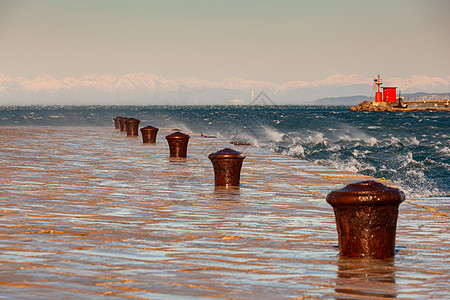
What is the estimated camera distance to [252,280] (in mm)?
4539

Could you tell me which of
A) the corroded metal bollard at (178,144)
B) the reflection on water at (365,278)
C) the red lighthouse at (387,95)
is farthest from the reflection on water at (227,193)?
the red lighthouse at (387,95)

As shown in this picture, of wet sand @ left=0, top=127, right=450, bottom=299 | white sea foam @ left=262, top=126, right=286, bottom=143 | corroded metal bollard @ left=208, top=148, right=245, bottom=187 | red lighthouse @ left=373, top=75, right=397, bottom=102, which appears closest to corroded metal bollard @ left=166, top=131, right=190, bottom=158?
wet sand @ left=0, top=127, right=450, bottom=299

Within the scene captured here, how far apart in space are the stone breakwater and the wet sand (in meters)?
147

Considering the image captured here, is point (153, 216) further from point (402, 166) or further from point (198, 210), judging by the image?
point (402, 166)

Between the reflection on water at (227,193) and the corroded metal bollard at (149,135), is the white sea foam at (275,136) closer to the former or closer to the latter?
the corroded metal bollard at (149,135)

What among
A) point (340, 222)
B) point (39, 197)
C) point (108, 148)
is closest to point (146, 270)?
point (340, 222)

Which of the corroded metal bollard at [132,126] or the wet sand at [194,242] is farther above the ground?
the corroded metal bollard at [132,126]

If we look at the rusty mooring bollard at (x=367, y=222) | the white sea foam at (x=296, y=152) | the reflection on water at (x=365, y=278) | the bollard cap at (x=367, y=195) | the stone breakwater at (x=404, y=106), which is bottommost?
the white sea foam at (x=296, y=152)

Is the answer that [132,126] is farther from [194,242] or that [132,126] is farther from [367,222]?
[367,222]

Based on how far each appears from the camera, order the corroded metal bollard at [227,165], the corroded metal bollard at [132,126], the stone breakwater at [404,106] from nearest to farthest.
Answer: the corroded metal bollard at [227,165] < the corroded metal bollard at [132,126] < the stone breakwater at [404,106]

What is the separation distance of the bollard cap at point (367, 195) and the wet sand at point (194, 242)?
1.57 feet

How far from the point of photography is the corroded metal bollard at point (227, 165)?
10242 millimetres

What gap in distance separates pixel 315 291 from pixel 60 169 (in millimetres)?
9329

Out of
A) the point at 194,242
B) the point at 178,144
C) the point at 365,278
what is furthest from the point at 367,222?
the point at 178,144
